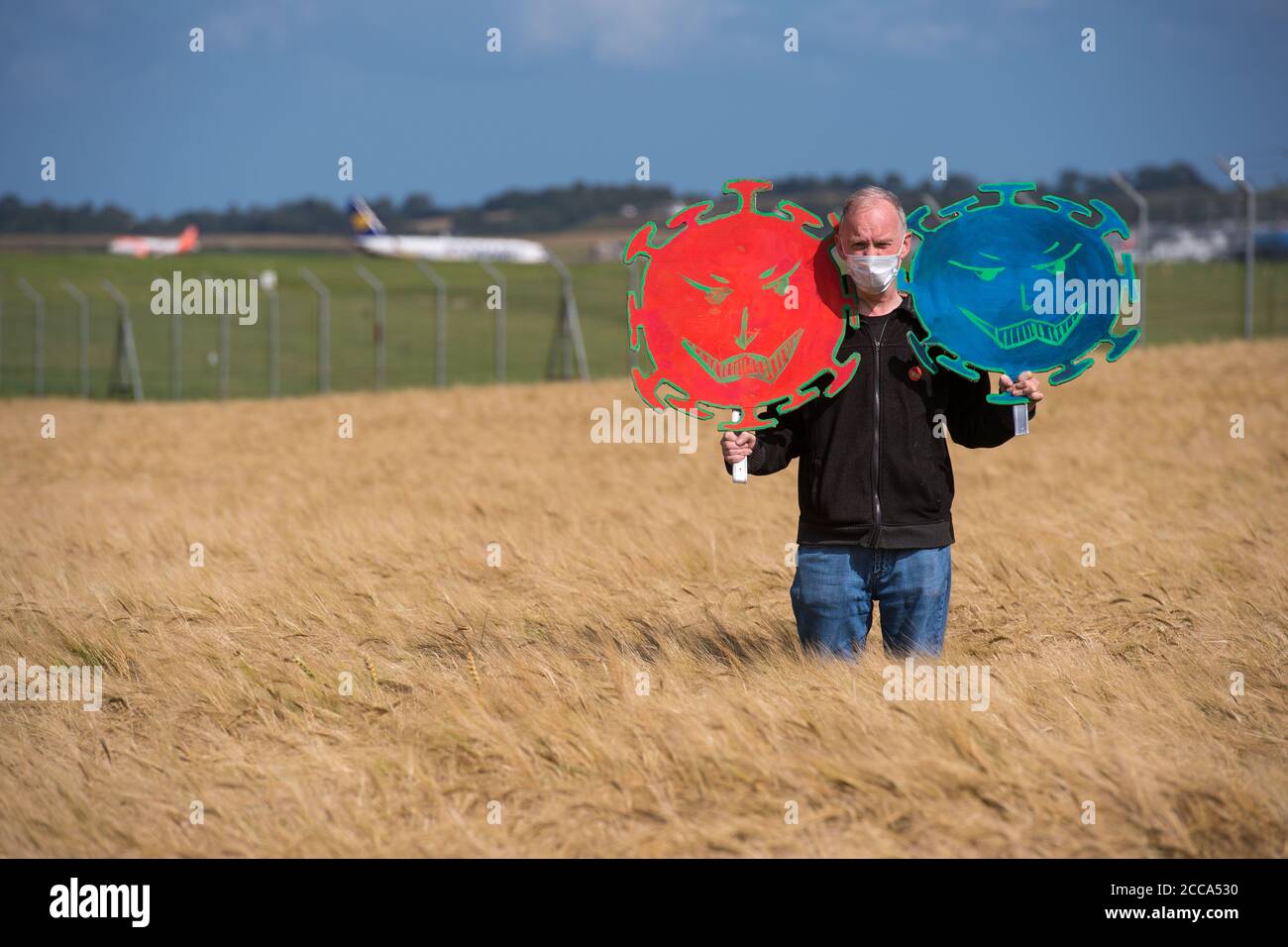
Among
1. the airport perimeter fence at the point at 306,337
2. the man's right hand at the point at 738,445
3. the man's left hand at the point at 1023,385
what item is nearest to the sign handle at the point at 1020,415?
the man's left hand at the point at 1023,385

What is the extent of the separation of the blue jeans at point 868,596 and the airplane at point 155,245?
111900mm

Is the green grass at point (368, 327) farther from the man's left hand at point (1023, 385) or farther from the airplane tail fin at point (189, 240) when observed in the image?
the man's left hand at point (1023, 385)

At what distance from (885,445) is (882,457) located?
0.13 feet

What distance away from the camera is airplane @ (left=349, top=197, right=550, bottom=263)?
324 ft

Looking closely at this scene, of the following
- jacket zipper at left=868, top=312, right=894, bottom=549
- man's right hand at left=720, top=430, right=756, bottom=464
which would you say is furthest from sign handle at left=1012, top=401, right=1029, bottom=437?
man's right hand at left=720, top=430, right=756, bottom=464

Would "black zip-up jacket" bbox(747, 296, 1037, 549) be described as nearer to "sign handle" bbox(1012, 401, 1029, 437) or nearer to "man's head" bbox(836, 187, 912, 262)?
"sign handle" bbox(1012, 401, 1029, 437)

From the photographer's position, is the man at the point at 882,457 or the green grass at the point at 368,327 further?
the green grass at the point at 368,327

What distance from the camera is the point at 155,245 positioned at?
434 ft

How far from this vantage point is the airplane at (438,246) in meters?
98.8

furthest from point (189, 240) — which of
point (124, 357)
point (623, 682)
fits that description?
point (623, 682)
